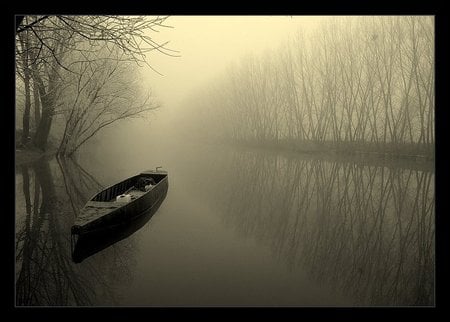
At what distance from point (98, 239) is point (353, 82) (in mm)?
28340

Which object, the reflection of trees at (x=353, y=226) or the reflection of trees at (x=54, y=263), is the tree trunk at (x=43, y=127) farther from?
the reflection of trees at (x=353, y=226)

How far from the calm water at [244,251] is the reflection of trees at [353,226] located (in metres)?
0.04

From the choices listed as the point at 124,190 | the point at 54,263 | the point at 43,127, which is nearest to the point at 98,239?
the point at 54,263

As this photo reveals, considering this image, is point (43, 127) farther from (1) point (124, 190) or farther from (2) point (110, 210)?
(2) point (110, 210)

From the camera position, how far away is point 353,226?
9.16m

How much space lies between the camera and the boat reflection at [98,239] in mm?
6652

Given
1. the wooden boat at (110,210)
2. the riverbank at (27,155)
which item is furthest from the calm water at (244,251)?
the riverbank at (27,155)

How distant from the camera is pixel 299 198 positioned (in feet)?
42.2

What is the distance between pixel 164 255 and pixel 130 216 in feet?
7.08
